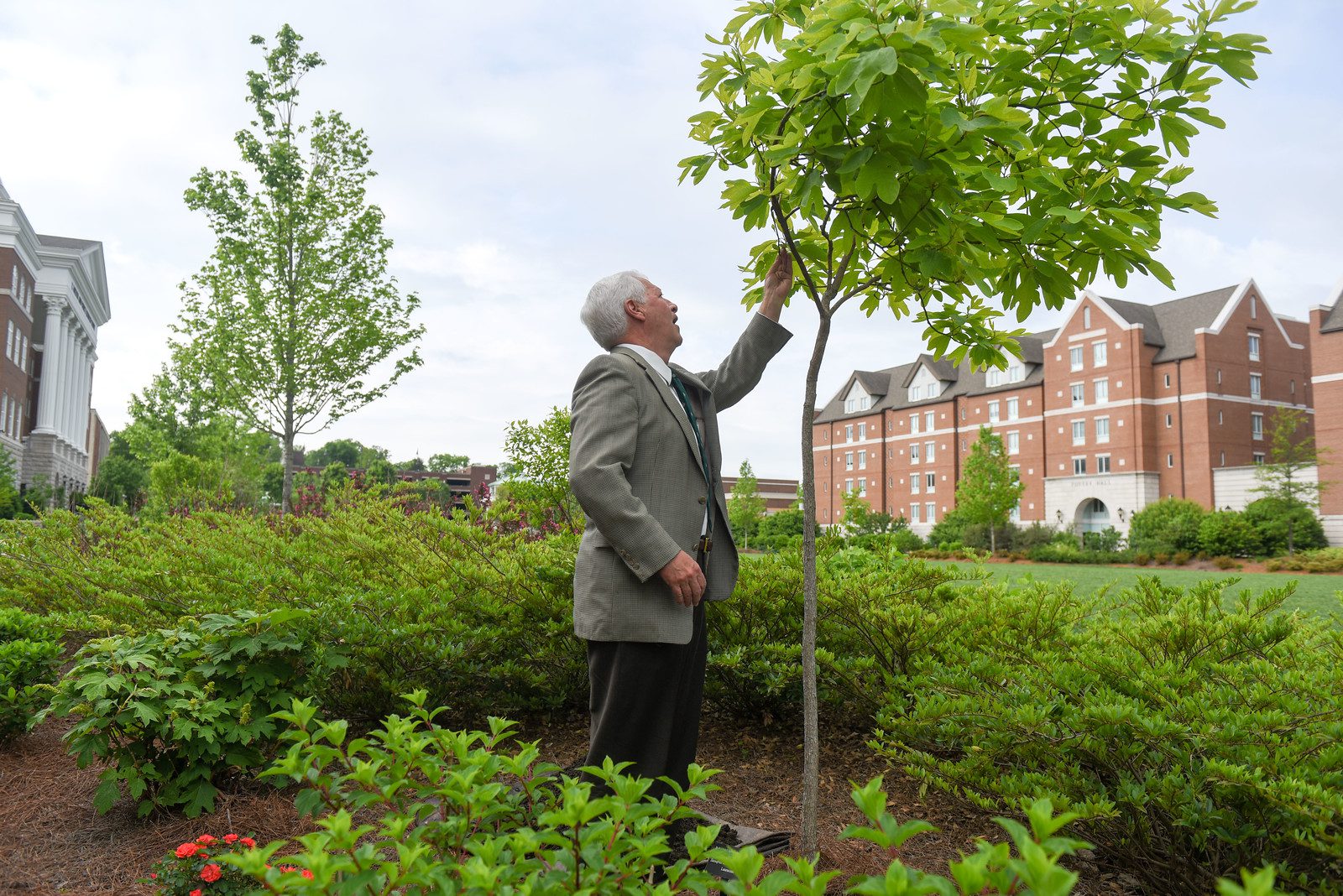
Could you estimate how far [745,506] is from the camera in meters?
59.4

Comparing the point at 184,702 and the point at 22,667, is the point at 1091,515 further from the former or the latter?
the point at 184,702

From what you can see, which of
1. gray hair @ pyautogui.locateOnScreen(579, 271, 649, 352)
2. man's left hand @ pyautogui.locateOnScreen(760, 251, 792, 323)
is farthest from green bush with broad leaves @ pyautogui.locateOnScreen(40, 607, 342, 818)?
man's left hand @ pyautogui.locateOnScreen(760, 251, 792, 323)

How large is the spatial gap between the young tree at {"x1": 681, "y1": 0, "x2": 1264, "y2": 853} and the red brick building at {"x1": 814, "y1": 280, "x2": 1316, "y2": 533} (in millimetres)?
39776

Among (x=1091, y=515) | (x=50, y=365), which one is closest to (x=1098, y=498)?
(x=1091, y=515)

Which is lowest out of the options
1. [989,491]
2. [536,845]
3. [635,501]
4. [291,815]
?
[291,815]

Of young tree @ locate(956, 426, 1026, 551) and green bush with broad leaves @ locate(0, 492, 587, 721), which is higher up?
young tree @ locate(956, 426, 1026, 551)

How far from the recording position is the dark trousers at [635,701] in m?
2.76

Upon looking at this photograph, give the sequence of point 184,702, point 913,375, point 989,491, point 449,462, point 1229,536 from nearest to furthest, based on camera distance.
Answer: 1. point 184,702
2. point 1229,536
3. point 989,491
4. point 913,375
5. point 449,462

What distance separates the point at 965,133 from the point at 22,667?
560 cm

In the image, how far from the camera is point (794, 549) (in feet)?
17.4

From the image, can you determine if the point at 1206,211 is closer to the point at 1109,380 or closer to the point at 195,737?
the point at 195,737

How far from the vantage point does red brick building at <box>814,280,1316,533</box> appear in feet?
136

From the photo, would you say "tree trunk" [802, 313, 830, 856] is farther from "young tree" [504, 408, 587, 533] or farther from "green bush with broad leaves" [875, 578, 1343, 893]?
"young tree" [504, 408, 587, 533]

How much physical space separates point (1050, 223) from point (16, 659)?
223 inches
